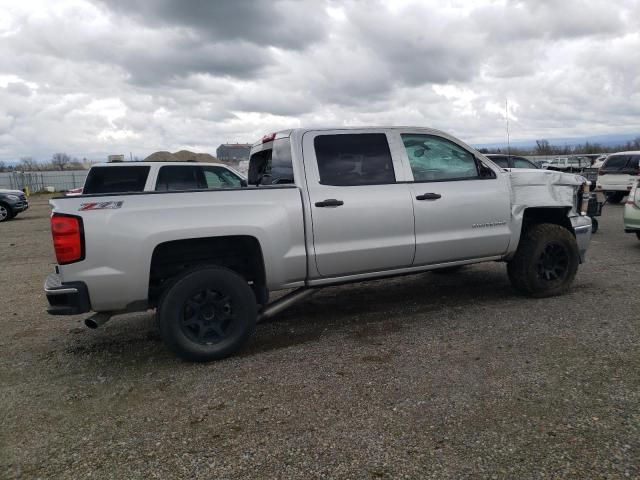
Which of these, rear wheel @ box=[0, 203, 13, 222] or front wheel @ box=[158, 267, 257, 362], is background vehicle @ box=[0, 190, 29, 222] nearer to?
rear wheel @ box=[0, 203, 13, 222]

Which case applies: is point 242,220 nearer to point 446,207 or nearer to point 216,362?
point 216,362

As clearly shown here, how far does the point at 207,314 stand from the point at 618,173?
53.5ft

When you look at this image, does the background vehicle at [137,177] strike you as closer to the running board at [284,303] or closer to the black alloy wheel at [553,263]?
the running board at [284,303]

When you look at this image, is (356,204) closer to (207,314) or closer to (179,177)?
A: (207,314)

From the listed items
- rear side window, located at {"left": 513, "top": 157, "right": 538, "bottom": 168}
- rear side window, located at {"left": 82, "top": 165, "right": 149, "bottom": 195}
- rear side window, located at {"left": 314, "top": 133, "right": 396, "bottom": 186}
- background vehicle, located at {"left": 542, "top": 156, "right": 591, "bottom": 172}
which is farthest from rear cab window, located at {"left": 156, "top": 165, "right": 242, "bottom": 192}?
background vehicle, located at {"left": 542, "top": 156, "right": 591, "bottom": 172}

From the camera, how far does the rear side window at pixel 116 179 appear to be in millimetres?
8859

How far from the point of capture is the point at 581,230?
Result: 18.9 ft

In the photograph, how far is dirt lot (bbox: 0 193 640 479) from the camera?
106 inches

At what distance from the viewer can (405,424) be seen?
302 cm

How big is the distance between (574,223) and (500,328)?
1929 mm

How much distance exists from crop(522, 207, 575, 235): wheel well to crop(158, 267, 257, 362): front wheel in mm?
3355

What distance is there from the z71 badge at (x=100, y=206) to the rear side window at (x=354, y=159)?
5.75 ft

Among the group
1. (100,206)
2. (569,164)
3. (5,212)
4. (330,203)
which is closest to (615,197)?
(569,164)

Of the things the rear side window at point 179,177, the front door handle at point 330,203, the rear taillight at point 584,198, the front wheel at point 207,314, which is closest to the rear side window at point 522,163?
the rear taillight at point 584,198
